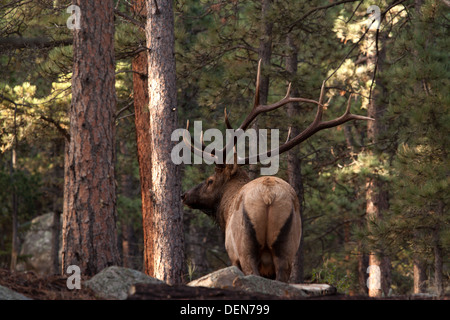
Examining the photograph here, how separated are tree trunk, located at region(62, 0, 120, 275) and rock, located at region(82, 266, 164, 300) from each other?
37.6 inches

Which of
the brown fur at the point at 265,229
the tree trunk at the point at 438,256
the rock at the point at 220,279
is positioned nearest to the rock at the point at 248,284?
the rock at the point at 220,279

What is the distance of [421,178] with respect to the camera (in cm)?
1176

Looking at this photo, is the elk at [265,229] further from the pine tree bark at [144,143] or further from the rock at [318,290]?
the pine tree bark at [144,143]

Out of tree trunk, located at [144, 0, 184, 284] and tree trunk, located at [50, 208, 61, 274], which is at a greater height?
tree trunk, located at [144, 0, 184, 284]

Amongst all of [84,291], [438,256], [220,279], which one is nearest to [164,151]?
[220,279]

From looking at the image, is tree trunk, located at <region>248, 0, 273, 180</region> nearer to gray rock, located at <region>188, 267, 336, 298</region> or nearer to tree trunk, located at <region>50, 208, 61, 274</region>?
gray rock, located at <region>188, 267, 336, 298</region>

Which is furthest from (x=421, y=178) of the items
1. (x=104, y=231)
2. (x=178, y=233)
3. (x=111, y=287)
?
(x=111, y=287)

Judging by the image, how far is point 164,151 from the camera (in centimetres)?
899

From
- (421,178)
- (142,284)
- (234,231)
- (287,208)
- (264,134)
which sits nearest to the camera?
(142,284)

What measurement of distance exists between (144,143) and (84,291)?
20.0ft

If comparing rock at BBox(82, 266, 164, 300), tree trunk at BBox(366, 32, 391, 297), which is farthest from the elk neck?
tree trunk at BBox(366, 32, 391, 297)

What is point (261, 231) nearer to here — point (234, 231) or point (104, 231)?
point (234, 231)

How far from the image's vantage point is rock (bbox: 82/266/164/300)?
216 inches
